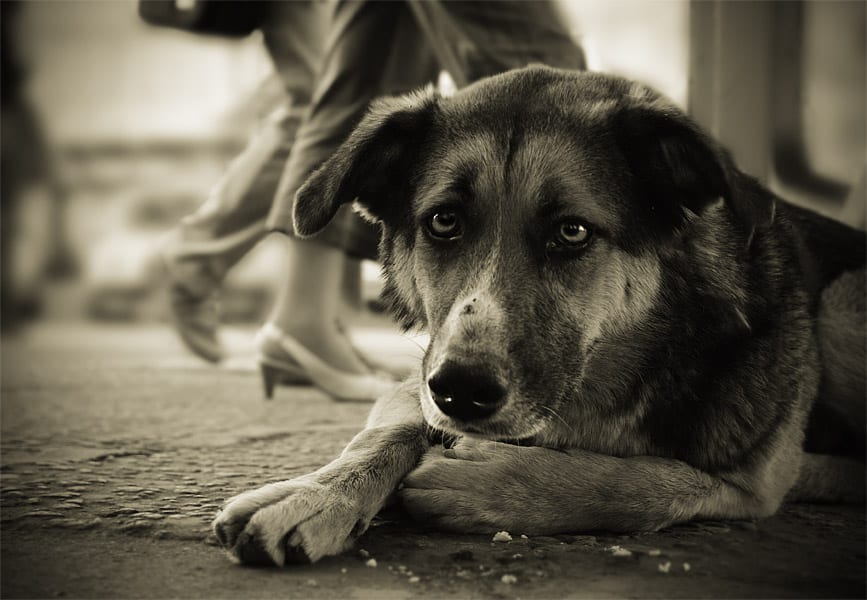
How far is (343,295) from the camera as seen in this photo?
450 centimetres

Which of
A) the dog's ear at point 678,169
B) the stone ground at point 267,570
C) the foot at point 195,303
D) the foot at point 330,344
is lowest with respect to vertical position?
the foot at point 195,303

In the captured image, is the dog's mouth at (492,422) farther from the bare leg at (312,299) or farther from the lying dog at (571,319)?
the bare leg at (312,299)

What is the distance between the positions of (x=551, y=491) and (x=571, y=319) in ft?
1.43

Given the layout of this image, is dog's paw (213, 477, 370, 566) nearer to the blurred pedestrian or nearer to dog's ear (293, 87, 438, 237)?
dog's ear (293, 87, 438, 237)

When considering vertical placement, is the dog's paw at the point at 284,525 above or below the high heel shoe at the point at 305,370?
above

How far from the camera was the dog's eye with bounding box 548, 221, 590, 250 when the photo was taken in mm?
2189

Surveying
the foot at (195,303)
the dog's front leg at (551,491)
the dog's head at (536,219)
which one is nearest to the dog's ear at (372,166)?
the dog's head at (536,219)

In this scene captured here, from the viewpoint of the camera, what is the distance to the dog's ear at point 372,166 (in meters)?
2.40

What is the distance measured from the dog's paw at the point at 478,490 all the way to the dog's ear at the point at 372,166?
2.58 feet

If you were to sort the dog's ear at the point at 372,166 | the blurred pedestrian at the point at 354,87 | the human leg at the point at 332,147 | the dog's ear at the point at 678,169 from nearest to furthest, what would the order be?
the dog's ear at the point at 678,169 < the dog's ear at the point at 372,166 < the blurred pedestrian at the point at 354,87 < the human leg at the point at 332,147

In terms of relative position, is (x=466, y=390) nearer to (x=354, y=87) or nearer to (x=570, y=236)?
(x=570, y=236)

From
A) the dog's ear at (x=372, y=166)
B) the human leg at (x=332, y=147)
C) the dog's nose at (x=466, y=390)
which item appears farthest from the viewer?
the human leg at (x=332, y=147)

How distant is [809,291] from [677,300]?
696mm

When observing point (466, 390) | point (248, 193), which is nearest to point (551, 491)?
point (466, 390)
